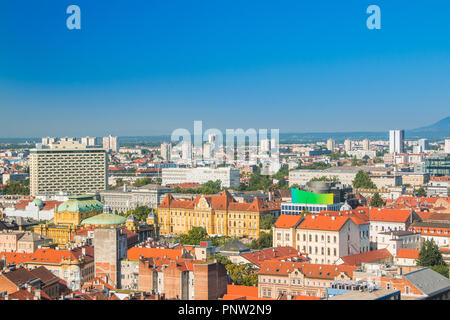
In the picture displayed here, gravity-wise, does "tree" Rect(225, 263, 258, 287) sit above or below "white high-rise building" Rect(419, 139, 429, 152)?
below

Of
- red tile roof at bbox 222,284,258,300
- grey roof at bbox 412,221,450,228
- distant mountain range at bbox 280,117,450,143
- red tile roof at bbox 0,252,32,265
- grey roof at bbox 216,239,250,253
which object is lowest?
red tile roof at bbox 222,284,258,300

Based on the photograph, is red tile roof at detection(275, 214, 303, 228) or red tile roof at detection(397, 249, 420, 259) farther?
red tile roof at detection(275, 214, 303, 228)

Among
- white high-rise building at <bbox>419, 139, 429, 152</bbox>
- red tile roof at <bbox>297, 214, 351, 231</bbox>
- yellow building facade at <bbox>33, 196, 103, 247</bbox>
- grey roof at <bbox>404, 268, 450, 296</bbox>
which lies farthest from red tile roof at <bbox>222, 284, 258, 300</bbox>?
white high-rise building at <bbox>419, 139, 429, 152</bbox>

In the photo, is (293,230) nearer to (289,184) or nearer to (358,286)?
(358,286)

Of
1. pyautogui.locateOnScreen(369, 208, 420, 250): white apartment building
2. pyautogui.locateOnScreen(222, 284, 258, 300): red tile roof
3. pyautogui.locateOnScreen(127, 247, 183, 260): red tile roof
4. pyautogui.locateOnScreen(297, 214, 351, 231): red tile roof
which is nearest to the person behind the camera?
pyautogui.locateOnScreen(222, 284, 258, 300): red tile roof

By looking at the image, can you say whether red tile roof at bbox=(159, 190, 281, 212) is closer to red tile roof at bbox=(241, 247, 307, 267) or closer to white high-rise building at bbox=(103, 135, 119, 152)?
red tile roof at bbox=(241, 247, 307, 267)

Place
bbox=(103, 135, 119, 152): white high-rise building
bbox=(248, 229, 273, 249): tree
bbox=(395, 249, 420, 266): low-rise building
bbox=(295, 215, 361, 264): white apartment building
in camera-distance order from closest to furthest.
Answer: bbox=(395, 249, 420, 266): low-rise building → bbox=(295, 215, 361, 264): white apartment building → bbox=(248, 229, 273, 249): tree → bbox=(103, 135, 119, 152): white high-rise building
